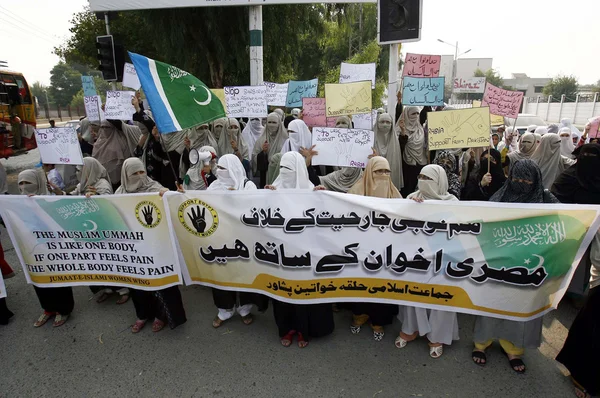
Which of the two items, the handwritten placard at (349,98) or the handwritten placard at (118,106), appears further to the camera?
the handwritten placard at (118,106)

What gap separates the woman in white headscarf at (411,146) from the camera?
5211 millimetres

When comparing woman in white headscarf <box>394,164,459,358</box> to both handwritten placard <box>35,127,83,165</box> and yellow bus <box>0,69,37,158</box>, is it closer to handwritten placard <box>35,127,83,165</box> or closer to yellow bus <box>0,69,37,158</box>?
handwritten placard <box>35,127,83,165</box>

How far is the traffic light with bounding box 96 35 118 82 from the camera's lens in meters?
7.96

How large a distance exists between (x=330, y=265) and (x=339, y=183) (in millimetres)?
1360

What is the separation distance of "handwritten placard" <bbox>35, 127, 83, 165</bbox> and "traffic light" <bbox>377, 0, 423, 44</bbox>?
3875mm

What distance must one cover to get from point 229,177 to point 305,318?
146 centimetres

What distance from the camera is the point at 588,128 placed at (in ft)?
18.0

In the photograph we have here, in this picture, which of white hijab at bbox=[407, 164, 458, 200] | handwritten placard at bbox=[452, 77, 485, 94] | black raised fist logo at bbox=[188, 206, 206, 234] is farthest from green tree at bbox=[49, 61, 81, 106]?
white hijab at bbox=[407, 164, 458, 200]

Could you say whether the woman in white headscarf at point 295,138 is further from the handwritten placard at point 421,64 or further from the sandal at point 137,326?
the sandal at point 137,326

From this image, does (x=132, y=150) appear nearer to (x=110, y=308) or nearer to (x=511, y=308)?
(x=110, y=308)

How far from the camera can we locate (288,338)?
3.19 metres

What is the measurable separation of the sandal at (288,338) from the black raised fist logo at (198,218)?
45.4 inches

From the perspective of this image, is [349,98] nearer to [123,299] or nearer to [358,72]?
[358,72]

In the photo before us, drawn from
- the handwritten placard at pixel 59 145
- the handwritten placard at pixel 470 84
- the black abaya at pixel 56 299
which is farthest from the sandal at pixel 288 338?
the handwritten placard at pixel 470 84
